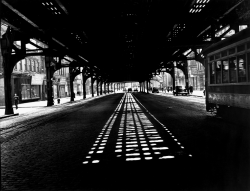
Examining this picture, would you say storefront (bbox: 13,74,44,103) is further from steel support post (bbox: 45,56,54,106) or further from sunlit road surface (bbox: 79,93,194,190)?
sunlit road surface (bbox: 79,93,194,190)

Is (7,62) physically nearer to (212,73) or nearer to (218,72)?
(212,73)

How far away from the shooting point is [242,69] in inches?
387

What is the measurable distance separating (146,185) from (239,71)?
23.5 feet

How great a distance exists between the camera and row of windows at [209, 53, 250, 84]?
9562 millimetres

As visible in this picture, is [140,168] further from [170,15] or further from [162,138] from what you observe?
[170,15]

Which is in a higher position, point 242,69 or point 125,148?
point 242,69

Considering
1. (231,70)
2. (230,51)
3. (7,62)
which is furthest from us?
(7,62)

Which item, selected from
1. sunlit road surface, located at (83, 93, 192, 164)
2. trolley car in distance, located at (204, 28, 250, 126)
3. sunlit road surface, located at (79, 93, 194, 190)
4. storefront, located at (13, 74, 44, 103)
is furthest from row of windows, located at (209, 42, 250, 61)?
storefront, located at (13, 74, 44, 103)

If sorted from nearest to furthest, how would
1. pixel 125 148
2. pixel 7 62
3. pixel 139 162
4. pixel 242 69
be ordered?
1. pixel 139 162
2. pixel 125 148
3. pixel 242 69
4. pixel 7 62

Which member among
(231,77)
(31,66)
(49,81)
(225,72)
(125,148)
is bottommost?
(125,148)

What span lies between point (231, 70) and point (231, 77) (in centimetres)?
28

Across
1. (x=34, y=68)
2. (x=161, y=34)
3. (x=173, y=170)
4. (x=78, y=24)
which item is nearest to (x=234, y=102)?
(x=173, y=170)

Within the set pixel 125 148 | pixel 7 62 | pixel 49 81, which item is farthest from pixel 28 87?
pixel 125 148

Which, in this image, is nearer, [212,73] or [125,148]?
[125,148]
